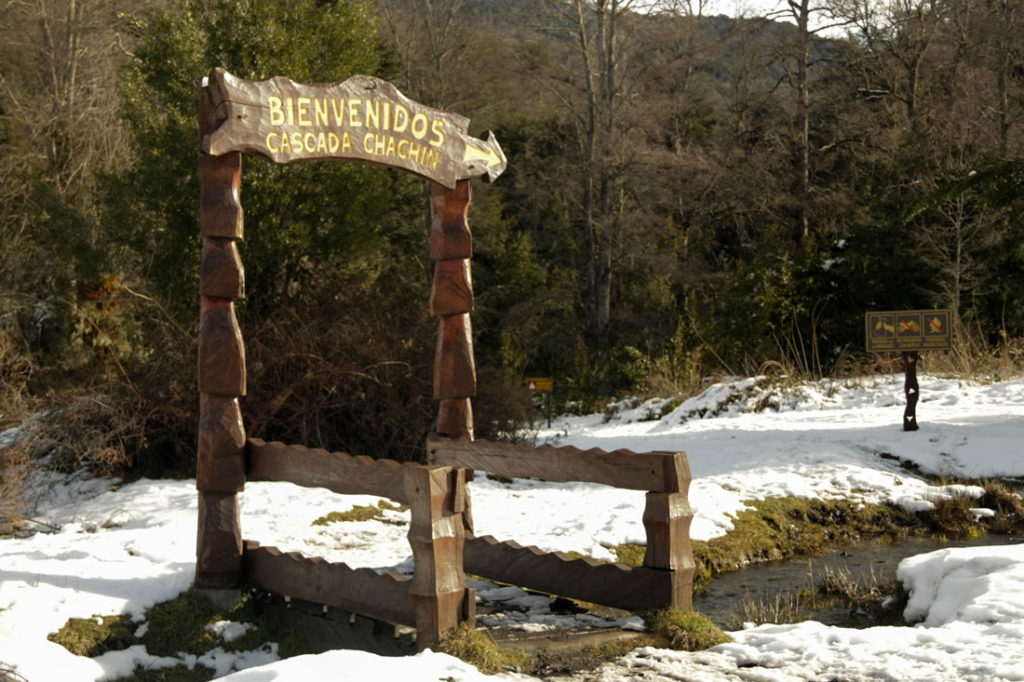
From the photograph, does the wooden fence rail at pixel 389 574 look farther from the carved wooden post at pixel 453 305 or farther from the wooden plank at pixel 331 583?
the carved wooden post at pixel 453 305

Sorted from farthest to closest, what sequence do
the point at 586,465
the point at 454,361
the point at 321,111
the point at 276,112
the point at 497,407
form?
the point at 497,407 → the point at 454,361 → the point at 321,111 → the point at 276,112 → the point at 586,465

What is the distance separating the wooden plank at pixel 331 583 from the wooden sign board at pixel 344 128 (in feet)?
7.84

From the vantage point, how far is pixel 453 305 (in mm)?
7793

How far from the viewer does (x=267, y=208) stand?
46.3 ft

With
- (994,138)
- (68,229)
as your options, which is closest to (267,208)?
(68,229)

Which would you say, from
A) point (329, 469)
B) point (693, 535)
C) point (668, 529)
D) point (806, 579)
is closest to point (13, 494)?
point (329, 469)

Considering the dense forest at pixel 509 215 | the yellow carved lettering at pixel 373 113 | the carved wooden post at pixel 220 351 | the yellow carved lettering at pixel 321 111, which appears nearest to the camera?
the carved wooden post at pixel 220 351

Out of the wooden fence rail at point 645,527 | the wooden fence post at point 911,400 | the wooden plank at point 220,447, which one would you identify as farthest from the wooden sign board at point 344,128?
the wooden fence post at point 911,400

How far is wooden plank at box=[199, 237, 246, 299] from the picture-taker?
6.45 meters

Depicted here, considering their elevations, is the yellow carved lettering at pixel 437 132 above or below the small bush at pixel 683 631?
above

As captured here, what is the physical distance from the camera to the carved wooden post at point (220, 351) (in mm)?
6422

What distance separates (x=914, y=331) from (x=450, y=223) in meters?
6.85

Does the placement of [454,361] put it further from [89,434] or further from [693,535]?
[89,434]

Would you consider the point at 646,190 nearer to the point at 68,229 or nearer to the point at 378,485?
the point at 68,229
